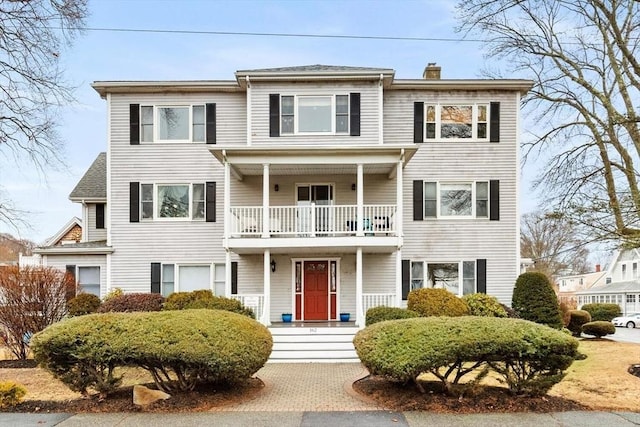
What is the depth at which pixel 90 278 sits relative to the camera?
18141 mm

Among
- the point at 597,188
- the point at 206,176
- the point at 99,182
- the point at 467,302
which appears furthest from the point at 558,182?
the point at 99,182

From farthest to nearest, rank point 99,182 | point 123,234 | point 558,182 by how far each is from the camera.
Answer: point 99,182, point 558,182, point 123,234

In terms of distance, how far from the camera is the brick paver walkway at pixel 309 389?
8.69m

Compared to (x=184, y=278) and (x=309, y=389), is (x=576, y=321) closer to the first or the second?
(x=184, y=278)

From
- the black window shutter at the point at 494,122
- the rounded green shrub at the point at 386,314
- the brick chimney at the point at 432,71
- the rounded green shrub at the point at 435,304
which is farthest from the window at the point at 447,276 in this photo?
the brick chimney at the point at 432,71

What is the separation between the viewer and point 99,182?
20703 mm

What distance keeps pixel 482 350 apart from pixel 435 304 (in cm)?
662

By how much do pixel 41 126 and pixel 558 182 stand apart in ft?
56.3

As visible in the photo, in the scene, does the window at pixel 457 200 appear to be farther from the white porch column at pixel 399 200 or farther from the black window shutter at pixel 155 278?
the black window shutter at pixel 155 278

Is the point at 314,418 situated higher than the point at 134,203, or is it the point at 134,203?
the point at 134,203

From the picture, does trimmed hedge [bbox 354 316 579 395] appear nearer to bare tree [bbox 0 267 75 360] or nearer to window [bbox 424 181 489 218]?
window [bbox 424 181 489 218]

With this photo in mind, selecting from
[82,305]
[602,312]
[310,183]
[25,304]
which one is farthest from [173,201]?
[602,312]

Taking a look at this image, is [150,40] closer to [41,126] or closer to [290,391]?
[41,126]

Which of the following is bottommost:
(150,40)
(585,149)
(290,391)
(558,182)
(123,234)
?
(290,391)
